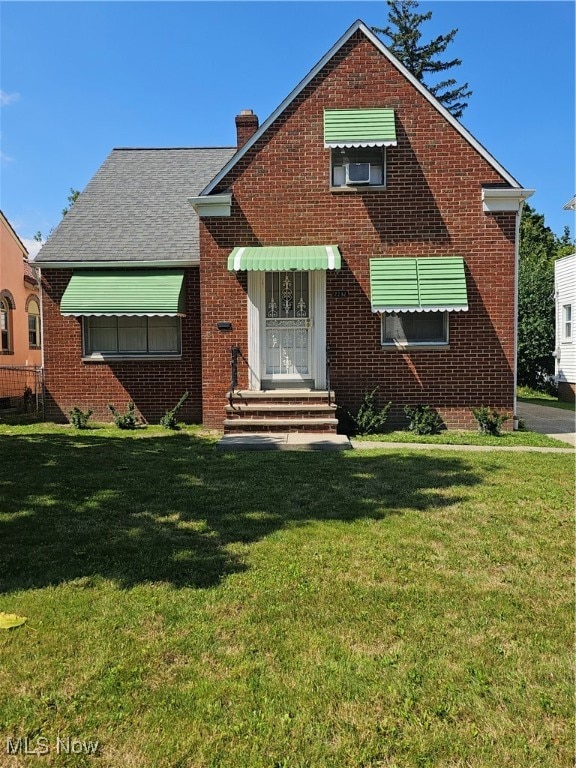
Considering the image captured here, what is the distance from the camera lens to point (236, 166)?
11.4 metres

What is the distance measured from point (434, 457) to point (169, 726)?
6632 millimetres

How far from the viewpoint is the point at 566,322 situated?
2148 centimetres

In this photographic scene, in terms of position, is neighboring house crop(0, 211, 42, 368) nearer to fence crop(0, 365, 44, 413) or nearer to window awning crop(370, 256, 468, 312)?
fence crop(0, 365, 44, 413)

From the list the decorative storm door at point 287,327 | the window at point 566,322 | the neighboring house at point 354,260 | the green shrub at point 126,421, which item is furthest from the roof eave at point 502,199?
the window at point 566,322

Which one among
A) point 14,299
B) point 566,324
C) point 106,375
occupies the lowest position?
point 106,375

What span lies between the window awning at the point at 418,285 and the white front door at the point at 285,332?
1352 millimetres

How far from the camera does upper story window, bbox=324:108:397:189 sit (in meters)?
10.8

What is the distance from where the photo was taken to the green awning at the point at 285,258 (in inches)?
413

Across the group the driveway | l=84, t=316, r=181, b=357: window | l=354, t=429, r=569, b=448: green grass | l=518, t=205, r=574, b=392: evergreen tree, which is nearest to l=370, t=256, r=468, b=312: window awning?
l=354, t=429, r=569, b=448: green grass

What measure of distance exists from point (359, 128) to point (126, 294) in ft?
19.4

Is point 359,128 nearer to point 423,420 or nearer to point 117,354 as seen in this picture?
point 423,420

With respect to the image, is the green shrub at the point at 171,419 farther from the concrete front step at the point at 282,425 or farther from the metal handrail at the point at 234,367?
the concrete front step at the point at 282,425

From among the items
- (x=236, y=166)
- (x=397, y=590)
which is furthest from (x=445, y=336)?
(x=397, y=590)

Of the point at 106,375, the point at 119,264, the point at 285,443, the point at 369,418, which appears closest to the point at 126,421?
the point at 106,375
